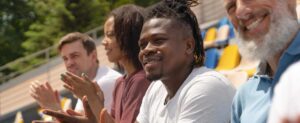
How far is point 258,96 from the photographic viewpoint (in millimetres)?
2086

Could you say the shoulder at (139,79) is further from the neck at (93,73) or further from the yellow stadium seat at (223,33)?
the yellow stadium seat at (223,33)

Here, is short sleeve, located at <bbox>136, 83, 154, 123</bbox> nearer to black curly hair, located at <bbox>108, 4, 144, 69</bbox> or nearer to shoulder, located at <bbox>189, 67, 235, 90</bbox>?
shoulder, located at <bbox>189, 67, 235, 90</bbox>

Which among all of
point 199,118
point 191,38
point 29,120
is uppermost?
point 191,38

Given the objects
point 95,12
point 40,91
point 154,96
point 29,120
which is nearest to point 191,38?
point 154,96

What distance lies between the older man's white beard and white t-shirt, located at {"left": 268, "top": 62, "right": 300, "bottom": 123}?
38.2 inches

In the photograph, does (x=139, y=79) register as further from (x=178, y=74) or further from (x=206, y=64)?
(x=206, y=64)

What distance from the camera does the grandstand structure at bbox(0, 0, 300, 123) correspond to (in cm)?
803

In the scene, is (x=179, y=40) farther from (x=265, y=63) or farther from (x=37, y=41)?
(x=37, y=41)

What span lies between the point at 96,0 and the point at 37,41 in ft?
8.08

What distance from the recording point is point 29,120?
1007cm

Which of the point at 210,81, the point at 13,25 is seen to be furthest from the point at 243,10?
the point at 13,25

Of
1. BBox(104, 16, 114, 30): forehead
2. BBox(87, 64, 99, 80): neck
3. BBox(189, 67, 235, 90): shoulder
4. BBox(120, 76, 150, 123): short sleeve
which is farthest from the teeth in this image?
BBox(87, 64, 99, 80): neck

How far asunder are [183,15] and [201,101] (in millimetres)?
398

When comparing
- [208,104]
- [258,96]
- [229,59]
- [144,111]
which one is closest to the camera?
[258,96]
